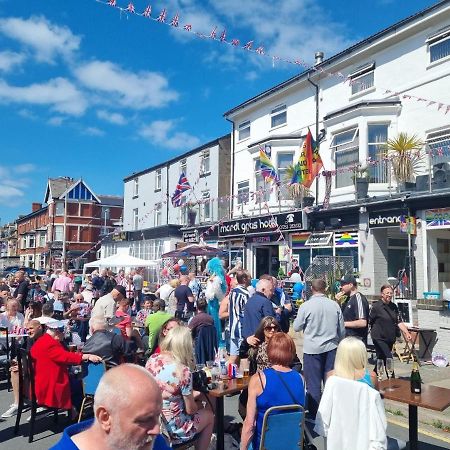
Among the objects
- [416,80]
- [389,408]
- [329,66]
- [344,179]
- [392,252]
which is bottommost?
[389,408]

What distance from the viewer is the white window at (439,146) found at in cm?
1397

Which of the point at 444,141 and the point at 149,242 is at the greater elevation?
the point at 444,141

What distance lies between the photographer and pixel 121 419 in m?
1.88

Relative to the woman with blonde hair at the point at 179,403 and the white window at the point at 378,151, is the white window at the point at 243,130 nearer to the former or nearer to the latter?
the white window at the point at 378,151

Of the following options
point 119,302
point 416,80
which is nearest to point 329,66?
point 416,80

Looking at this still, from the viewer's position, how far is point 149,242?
99.2 feet

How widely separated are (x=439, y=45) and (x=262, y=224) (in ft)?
31.0

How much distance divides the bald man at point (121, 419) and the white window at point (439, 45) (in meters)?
15.6

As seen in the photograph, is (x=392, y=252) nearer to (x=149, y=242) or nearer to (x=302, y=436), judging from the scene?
(x=302, y=436)

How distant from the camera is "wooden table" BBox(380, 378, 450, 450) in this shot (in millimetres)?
4227

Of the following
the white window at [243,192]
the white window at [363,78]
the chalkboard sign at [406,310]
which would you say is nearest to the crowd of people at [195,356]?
the chalkboard sign at [406,310]

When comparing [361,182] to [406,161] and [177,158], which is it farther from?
[177,158]

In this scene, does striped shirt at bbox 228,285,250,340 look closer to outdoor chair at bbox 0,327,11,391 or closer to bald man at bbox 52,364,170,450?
outdoor chair at bbox 0,327,11,391

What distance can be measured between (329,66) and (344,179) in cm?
495
